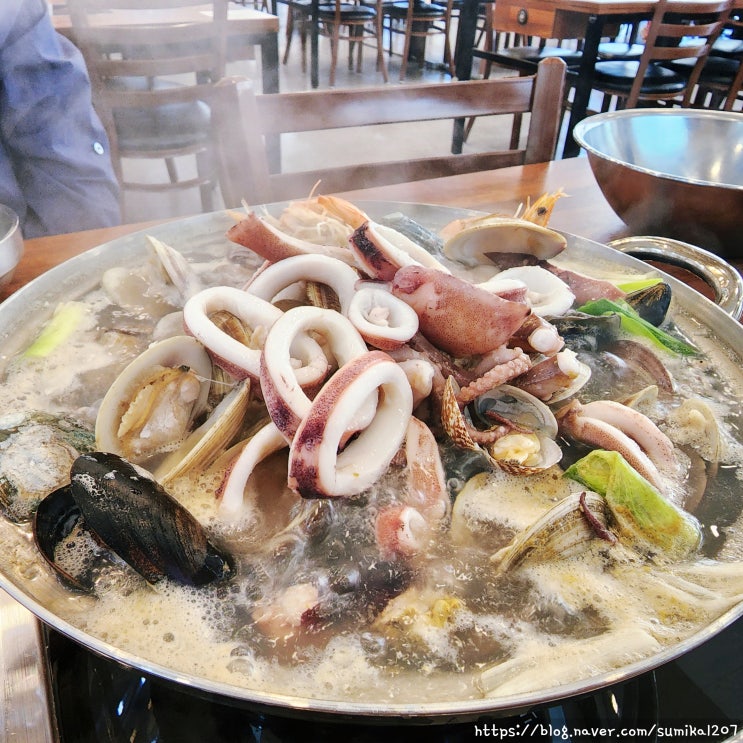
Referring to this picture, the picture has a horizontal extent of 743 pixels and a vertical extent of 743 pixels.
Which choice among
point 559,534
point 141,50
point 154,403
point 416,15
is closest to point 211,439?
point 154,403

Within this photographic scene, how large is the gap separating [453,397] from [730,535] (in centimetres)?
44

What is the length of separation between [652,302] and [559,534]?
67 cm

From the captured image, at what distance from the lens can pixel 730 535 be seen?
833mm

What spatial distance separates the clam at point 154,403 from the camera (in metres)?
0.91

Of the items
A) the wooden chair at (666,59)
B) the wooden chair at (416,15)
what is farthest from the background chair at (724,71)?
the wooden chair at (416,15)

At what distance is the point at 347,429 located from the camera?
818mm

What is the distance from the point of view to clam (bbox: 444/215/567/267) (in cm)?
124

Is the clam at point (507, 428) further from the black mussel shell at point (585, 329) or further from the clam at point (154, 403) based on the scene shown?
the clam at point (154, 403)

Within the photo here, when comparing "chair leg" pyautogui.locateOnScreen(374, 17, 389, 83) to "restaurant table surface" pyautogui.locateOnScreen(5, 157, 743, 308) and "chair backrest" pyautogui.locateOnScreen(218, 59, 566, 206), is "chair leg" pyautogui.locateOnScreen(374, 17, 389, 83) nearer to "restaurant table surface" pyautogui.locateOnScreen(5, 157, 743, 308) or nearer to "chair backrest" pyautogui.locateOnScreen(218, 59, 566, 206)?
"chair backrest" pyautogui.locateOnScreen(218, 59, 566, 206)

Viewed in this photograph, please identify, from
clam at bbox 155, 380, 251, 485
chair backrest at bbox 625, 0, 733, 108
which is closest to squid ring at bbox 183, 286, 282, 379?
clam at bbox 155, 380, 251, 485

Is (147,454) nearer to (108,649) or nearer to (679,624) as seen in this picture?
(108,649)

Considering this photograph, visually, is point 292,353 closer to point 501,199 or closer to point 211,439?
point 211,439

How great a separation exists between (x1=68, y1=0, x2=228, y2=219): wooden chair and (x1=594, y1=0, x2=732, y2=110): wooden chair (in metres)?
3.25

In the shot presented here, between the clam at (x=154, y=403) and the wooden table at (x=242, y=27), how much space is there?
3428 millimetres
